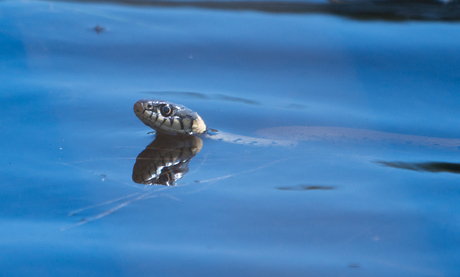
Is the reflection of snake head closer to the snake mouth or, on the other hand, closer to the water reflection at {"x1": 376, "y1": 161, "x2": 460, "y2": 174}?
the snake mouth

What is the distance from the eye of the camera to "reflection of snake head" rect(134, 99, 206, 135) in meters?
3.18

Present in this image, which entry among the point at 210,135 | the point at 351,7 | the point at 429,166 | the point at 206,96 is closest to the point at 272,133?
the point at 210,135

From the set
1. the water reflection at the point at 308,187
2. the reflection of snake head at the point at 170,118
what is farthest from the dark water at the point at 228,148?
the reflection of snake head at the point at 170,118

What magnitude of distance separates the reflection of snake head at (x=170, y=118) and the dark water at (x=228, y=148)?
14cm

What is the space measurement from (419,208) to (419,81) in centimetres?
223

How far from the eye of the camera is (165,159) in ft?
9.17

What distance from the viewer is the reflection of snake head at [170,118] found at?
3.18m

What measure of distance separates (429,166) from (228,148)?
4.45 feet

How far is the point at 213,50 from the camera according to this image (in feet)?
14.8

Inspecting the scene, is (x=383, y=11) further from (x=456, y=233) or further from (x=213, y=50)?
(x=456, y=233)

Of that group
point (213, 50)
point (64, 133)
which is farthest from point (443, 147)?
point (64, 133)

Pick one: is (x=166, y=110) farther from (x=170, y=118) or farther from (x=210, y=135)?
(x=210, y=135)

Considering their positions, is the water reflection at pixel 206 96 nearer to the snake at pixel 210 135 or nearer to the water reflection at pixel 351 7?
the snake at pixel 210 135

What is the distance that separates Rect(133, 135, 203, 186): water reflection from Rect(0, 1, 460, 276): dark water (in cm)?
6
